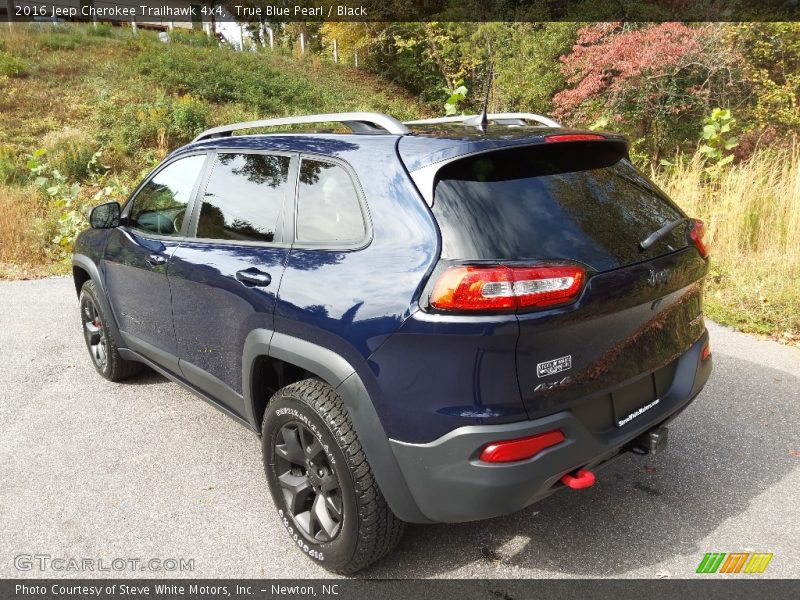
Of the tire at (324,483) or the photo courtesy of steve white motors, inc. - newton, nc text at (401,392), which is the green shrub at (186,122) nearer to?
the photo courtesy of steve white motors, inc. - newton, nc text at (401,392)

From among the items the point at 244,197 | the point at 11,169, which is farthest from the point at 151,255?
the point at 11,169

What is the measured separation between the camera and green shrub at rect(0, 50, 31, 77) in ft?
60.0

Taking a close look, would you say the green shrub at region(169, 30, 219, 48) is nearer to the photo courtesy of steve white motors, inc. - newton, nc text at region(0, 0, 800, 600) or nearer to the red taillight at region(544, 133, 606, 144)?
the photo courtesy of steve white motors, inc. - newton, nc text at region(0, 0, 800, 600)

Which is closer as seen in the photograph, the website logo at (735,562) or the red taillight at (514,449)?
the red taillight at (514,449)

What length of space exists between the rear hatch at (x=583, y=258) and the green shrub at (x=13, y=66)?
829 inches

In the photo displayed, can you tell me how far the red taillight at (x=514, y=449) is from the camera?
1984 millimetres

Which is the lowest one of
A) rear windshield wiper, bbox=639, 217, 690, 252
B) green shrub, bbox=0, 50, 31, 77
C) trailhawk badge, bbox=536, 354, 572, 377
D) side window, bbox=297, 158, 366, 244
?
trailhawk badge, bbox=536, 354, 572, 377

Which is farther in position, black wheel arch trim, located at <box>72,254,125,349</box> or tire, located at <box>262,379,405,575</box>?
black wheel arch trim, located at <box>72,254,125,349</box>

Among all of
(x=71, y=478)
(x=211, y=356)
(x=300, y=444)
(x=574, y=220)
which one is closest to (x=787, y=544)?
(x=574, y=220)

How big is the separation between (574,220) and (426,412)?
89cm

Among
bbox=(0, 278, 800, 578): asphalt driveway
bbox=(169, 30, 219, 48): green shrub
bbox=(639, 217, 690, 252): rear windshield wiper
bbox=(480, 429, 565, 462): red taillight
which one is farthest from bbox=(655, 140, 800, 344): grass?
bbox=(169, 30, 219, 48): green shrub

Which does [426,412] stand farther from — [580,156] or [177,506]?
[177,506]

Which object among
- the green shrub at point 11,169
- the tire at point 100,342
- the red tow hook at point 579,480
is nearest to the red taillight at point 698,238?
the red tow hook at point 579,480

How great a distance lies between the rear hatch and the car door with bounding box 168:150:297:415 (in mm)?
893
